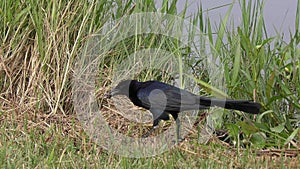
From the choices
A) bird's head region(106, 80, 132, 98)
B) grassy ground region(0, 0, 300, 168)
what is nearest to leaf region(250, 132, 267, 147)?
grassy ground region(0, 0, 300, 168)

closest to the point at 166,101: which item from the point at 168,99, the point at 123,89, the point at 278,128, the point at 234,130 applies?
the point at 168,99

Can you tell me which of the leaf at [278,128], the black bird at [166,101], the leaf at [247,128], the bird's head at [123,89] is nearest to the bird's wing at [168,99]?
the black bird at [166,101]

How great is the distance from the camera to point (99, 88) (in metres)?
4.77

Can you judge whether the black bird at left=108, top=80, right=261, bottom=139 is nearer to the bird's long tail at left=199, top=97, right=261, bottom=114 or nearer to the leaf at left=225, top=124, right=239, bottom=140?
the bird's long tail at left=199, top=97, right=261, bottom=114

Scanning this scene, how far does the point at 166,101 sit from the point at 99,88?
1.27m

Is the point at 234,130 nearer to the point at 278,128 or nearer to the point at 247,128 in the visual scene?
the point at 247,128

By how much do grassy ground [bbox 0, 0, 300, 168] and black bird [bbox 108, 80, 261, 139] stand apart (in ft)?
0.89

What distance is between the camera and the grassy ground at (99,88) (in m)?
3.48

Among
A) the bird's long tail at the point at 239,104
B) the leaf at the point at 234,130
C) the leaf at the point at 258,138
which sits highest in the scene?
the bird's long tail at the point at 239,104

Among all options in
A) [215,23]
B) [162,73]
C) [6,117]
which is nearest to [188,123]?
[162,73]

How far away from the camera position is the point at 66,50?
4781 millimetres

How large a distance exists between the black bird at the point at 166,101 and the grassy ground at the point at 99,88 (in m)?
0.27

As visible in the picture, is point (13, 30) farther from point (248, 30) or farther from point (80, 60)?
point (248, 30)

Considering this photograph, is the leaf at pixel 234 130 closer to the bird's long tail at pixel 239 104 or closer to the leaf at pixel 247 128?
the leaf at pixel 247 128
